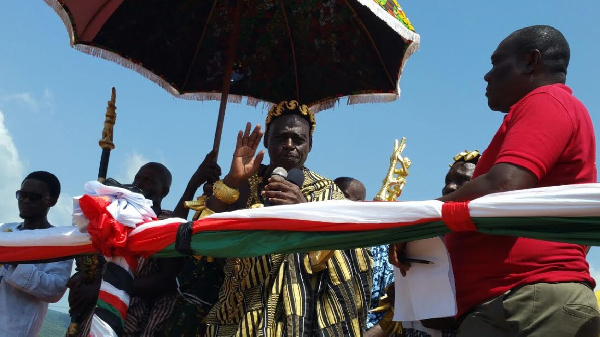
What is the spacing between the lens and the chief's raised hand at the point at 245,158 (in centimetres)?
488

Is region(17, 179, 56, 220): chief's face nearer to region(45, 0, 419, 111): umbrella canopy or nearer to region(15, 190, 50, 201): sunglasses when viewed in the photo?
region(15, 190, 50, 201): sunglasses

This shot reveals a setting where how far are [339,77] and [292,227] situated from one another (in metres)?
2.98

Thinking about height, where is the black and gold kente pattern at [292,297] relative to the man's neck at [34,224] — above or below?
below

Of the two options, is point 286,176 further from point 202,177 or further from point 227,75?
point 227,75

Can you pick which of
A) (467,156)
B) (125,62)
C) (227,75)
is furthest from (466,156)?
(125,62)

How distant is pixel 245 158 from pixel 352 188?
190 centimetres

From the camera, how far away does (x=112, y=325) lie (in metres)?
4.21

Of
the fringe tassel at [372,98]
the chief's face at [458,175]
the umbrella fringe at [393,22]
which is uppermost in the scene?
the umbrella fringe at [393,22]

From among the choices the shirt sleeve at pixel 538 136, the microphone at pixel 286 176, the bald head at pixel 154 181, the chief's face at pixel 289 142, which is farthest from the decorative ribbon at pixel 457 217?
the bald head at pixel 154 181

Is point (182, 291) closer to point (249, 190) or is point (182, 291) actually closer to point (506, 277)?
point (249, 190)

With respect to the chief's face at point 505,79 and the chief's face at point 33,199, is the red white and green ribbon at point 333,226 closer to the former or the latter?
the chief's face at point 505,79

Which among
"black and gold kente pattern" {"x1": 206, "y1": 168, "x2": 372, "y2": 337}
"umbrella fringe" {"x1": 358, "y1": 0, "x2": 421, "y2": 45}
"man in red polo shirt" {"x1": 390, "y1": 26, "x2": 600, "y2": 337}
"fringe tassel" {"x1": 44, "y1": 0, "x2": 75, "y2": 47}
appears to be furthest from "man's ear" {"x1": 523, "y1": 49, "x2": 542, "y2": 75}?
"fringe tassel" {"x1": 44, "y1": 0, "x2": 75, "y2": 47}

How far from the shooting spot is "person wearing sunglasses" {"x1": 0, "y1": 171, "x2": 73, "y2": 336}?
5.80 m

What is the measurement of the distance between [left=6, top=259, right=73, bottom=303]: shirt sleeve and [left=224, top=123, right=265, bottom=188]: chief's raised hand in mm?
1814
